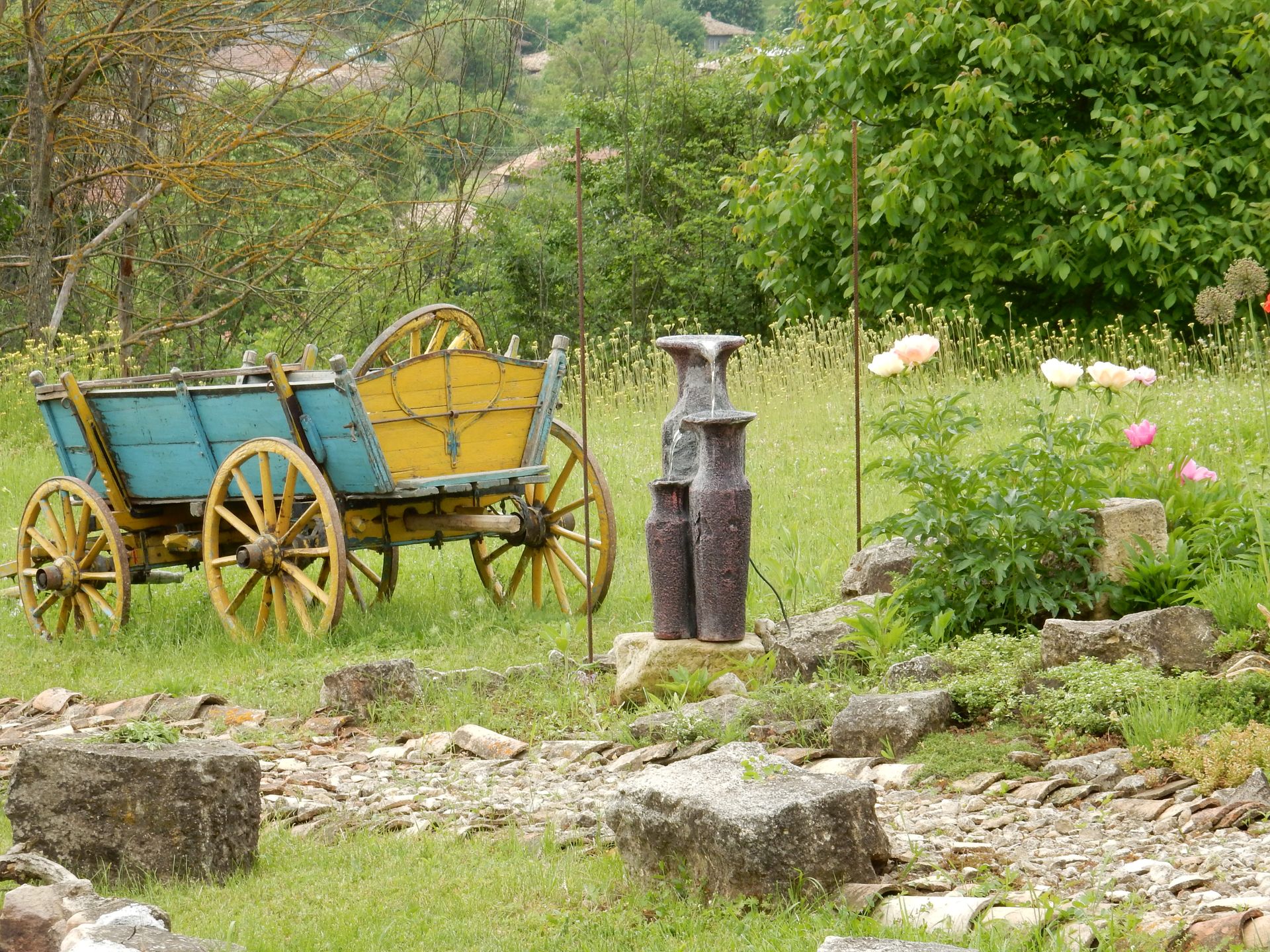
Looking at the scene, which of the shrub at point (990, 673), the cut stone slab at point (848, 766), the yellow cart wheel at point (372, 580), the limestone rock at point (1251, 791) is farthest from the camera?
the yellow cart wheel at point (372, 580)

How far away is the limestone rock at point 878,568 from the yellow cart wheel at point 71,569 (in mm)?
3441

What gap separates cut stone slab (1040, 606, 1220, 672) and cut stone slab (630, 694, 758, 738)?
105 cm

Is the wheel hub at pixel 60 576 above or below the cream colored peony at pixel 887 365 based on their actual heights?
below

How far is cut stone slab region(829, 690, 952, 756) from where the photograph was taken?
4.31 meters

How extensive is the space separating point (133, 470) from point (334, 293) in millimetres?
8571

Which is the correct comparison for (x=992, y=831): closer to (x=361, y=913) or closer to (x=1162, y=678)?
(x=1162, y=678)

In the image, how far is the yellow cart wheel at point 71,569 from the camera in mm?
6875

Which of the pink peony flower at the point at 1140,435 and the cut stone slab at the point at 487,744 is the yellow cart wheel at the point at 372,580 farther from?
the pink peony flower at the point at 1140,435

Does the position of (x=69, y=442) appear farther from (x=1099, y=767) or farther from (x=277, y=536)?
(x=1099, y=767)

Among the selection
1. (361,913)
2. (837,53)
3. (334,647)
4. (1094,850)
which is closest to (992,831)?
(1094,850)

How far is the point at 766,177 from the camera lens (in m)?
15.4

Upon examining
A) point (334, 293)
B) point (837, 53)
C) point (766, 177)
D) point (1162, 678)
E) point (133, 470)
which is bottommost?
point (1162, 678)

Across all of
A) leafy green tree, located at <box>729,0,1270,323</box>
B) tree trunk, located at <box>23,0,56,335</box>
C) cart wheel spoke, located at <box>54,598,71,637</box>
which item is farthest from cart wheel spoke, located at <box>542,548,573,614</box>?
tree trunk, located at <box>23,0,56,335</box>

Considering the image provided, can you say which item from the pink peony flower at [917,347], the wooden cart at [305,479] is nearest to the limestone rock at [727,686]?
the wooden cart at [305,479]
